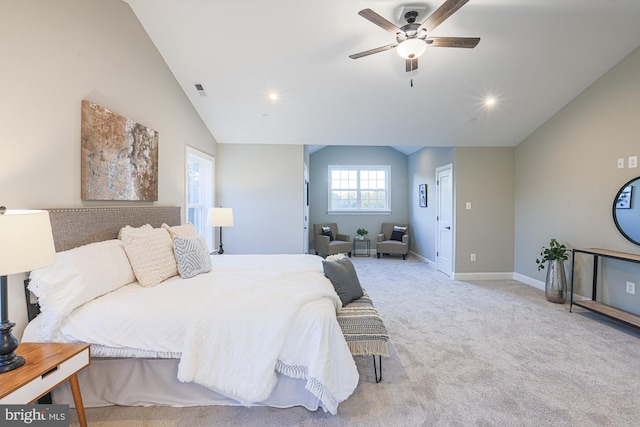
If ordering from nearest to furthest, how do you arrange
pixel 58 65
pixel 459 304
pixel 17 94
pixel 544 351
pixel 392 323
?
pixel 17 94, pixel 58 65, pixel 544 351, pixel 392 323, pixel 459 304

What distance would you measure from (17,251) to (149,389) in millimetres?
1172

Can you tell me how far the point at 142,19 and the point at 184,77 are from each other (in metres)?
0.75

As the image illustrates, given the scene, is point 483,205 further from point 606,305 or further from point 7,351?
point 7,351

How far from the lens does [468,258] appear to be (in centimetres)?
519

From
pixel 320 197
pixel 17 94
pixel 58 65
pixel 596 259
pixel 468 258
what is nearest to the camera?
pixel 17 94

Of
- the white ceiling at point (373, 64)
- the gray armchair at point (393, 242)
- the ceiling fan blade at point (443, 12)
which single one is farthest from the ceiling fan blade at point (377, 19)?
the gray armchair at point (393, 242)

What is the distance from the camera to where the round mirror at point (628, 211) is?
3.26 meters

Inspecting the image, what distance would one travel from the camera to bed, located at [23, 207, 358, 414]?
5.73 feet

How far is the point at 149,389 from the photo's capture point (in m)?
1.95

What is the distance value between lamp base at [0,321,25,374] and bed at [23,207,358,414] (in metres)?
0.32

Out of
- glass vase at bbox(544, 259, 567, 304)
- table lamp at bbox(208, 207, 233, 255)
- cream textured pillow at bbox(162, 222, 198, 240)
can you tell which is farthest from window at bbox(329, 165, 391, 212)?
cream textured pillow at bbox(162, 222, 198, 240)

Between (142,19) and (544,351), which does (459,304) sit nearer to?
(544,351)

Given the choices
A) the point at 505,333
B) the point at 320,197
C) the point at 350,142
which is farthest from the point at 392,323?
the point at 320,197

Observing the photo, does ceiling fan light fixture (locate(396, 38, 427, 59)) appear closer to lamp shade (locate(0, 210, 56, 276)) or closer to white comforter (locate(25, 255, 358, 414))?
white comforter (locate(25, 255, 358, 414))
